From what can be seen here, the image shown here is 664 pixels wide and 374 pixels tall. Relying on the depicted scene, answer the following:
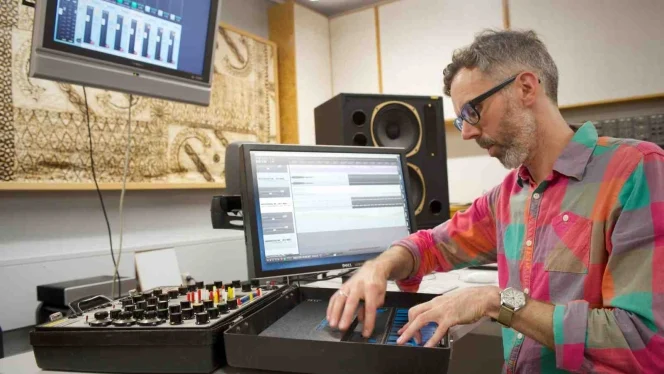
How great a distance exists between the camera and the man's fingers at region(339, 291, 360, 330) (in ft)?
2.42

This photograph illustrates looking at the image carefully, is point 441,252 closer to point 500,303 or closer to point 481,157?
point 500,303

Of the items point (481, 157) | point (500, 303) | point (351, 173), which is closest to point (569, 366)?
point (500, 303)

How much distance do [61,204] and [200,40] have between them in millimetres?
1132

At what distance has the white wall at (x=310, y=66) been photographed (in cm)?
366

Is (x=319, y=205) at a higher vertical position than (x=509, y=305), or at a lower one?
higher

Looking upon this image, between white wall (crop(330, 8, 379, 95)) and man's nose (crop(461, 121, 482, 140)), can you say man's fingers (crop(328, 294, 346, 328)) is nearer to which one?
man's nose (crop(461, 121, 482, 140))

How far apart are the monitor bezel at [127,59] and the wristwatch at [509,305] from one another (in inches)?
52.5

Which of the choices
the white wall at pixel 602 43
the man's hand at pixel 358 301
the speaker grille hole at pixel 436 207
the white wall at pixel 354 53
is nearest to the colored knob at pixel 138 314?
the man's hand at pixel 358 301

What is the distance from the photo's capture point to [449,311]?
28.8 inches

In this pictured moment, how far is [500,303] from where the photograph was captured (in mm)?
773

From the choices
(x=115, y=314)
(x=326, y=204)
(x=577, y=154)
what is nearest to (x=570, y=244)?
(x=577, y=154)

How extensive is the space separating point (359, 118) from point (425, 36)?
204cm

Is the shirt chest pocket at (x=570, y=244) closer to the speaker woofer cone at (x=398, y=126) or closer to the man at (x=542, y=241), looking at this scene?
the man at (x=542, y=241)

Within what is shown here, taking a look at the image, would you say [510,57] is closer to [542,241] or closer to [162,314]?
[542,241]
